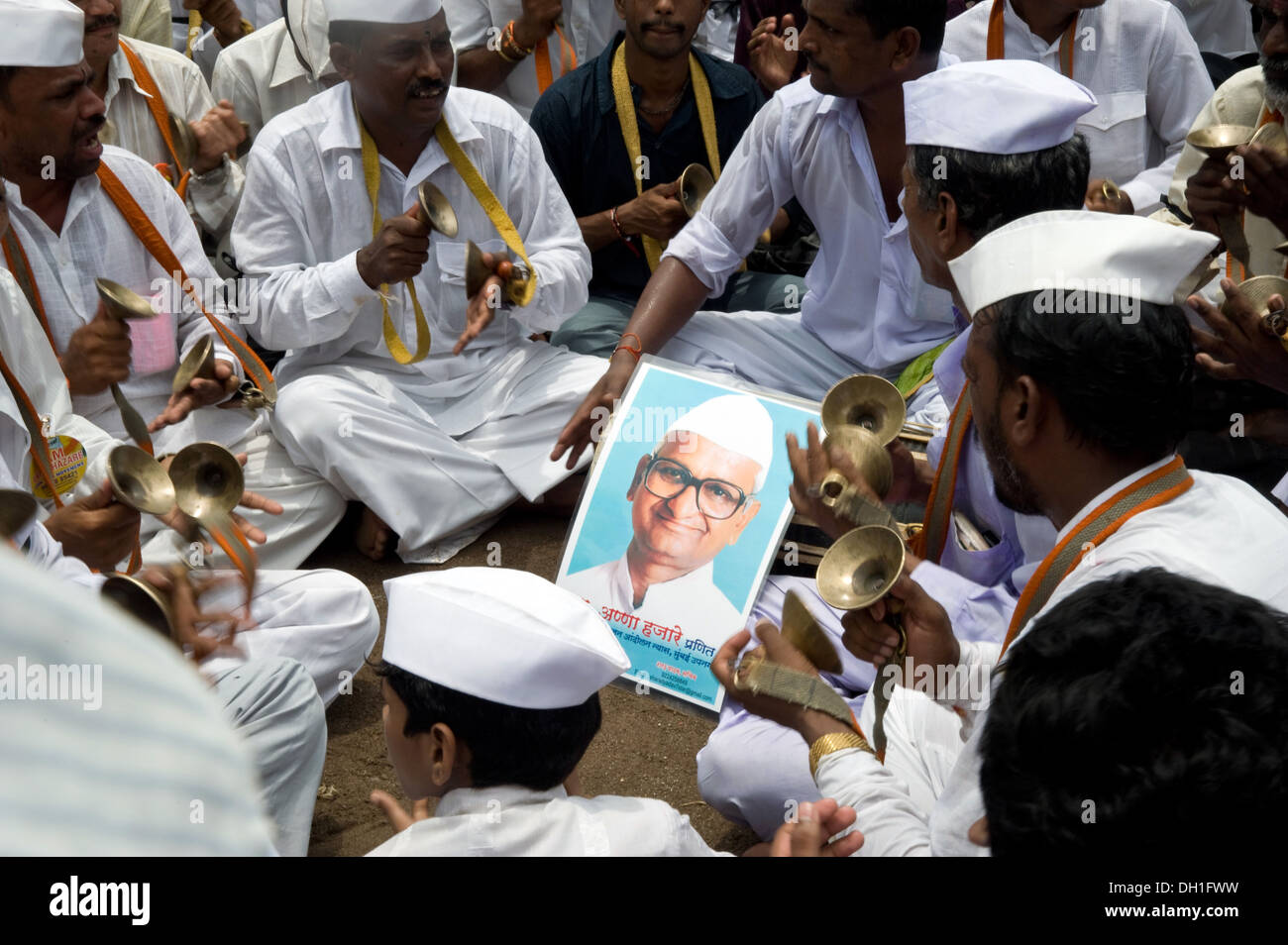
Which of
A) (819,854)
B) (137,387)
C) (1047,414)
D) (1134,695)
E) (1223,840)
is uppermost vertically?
(1134,695)

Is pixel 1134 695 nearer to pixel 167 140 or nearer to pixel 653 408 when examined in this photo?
pixel 653 408

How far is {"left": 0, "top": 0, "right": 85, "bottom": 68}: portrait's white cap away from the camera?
3.93 meters

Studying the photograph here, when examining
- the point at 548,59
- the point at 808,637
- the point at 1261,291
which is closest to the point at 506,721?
the point at 808,637

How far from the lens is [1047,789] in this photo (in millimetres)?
1512

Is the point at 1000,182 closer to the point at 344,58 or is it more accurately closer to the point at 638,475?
the point at 638,475

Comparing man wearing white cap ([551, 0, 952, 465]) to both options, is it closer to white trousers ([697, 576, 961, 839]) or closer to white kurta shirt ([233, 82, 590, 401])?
white kurta shirt ([233, 82, 590, 401])

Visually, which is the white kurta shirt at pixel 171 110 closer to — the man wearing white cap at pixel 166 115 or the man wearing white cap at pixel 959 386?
the man wearing white cap at pixel 166 115

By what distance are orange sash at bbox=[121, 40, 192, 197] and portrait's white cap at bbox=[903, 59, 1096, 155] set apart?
3149 millimetres

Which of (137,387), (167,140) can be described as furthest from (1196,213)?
→ (167,140)

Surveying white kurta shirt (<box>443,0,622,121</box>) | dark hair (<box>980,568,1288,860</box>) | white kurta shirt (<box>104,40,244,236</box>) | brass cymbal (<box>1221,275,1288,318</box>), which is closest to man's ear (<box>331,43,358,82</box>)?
white kurta shirt (<box>104,40,244,236</box>)

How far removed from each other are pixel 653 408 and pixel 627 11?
2.32m

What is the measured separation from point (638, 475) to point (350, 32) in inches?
81.5

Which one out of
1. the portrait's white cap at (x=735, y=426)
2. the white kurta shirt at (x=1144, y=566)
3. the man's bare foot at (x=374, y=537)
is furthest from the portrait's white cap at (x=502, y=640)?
the man's bare foot at (x=374, y=537)

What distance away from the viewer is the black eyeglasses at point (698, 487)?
3.98m
